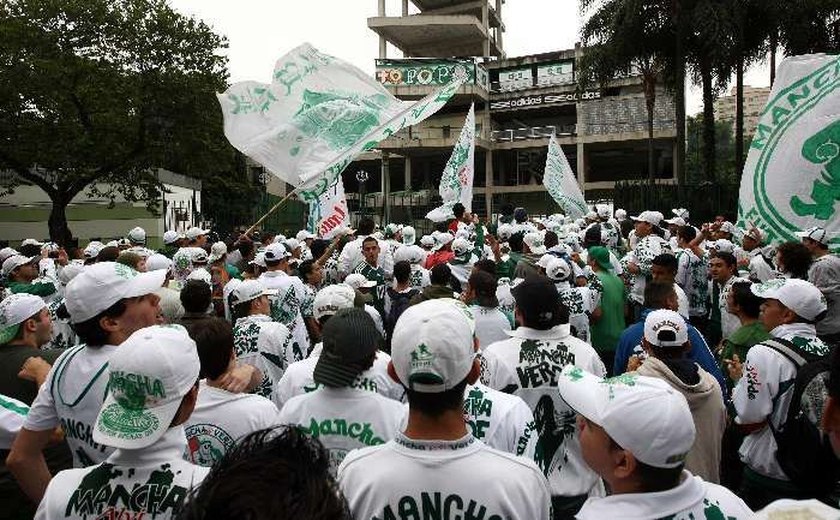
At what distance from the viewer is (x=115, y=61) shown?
23.2 metres

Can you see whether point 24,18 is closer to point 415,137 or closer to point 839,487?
point 839,487

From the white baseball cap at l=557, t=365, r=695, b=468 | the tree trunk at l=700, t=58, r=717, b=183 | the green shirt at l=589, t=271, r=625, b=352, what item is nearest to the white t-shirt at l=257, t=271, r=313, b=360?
the green shirt at l=589, t=271, r=625, b=352

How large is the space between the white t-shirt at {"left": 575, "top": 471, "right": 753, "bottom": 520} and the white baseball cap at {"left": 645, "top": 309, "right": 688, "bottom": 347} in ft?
5.69

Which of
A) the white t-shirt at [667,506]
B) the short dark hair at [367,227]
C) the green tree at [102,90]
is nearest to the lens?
the white t-shirt at [667,506]

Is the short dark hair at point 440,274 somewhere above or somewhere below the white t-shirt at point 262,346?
above

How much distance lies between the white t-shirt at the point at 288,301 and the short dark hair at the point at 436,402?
12.1 ft

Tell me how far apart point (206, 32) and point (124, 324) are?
76.4ft

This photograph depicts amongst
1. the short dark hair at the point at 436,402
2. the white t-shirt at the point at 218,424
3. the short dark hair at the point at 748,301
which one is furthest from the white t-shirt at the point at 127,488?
the short dark hair at the point at 748,301

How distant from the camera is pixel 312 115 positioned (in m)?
8.45

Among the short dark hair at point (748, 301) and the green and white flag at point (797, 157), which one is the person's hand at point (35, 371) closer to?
the short dark hair at point (748, 301)

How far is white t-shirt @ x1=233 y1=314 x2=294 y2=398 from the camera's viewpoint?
438 centimetres

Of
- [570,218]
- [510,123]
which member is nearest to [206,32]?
[570,218]

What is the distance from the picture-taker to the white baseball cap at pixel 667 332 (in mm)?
3664

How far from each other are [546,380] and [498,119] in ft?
166
